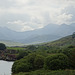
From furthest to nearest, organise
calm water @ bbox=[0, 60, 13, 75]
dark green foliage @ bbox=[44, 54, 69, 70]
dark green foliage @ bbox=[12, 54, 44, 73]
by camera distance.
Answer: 1. calm water @ bbox=[0, 60, 13, 75]
2. dark green foliage @ bbox=[12, 54, 44, 73]
3. dark green foliage @ bbox=[44, 54, 69, 70]

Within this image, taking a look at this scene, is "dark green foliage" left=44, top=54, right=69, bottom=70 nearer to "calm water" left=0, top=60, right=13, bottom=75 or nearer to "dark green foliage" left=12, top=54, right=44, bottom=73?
"dark green foliage" left=12, top=54, right=44, bottom=73

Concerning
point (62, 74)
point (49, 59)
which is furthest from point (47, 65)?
point (62, 74)

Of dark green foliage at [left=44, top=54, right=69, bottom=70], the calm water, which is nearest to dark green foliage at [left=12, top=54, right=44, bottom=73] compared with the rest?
the calm water

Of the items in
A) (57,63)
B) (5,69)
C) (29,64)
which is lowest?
(5,69)

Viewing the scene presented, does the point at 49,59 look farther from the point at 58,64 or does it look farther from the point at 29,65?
the point at 29,65

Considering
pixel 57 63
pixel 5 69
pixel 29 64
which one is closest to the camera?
pixel 57 63

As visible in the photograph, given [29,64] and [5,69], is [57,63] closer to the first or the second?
[29,64]

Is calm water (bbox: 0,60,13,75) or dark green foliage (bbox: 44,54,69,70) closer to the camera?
dark green foliage (bbox: 44,54,69,70)

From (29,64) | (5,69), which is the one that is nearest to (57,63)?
(29,64)

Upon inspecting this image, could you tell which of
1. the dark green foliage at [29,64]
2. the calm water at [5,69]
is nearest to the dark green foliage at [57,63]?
the dark green foliage at [29,64]

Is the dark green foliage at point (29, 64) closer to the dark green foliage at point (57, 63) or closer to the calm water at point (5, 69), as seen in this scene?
the calm water at point (5, 69)

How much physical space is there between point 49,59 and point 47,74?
18.1 m

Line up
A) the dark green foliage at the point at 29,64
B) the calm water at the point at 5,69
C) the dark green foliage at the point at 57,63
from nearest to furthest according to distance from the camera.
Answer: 1. the dark green foliage at the point at 57,63
2. the dark green foliage at the point at 29,64
3. the calm water at the point at 5,69

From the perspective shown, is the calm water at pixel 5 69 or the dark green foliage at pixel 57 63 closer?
the dark green foliage at pixel 57 63
